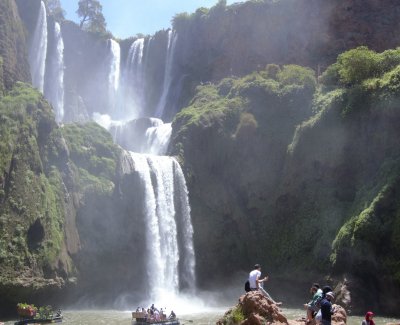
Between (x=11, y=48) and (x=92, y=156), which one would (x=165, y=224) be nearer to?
(x=92, y=156)

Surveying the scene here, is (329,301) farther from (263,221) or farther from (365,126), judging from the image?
(263,221)

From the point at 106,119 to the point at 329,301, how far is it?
66987mm

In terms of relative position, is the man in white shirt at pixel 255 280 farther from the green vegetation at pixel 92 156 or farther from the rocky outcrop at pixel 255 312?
the green vegetation at pixel 92 156

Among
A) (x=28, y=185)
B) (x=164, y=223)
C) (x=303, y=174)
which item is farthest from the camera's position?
(x=164, y=223)

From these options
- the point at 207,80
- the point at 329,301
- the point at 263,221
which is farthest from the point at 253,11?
the point at 329,301

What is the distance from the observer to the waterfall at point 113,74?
8156 cm

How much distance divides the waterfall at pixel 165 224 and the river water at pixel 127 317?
20.9 ft

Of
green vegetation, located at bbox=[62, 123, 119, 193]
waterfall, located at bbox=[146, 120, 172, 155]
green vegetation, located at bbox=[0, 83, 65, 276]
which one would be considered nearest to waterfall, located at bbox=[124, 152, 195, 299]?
green vegetation, located at bbox=[62, 123, 119, 193]

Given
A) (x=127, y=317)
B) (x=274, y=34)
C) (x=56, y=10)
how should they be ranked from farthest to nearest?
1. (x=56, y=10)
2. (x=274, y=34)
3. (x=127, y=317)

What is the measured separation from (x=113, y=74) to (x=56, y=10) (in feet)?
62.2

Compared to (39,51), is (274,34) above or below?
below

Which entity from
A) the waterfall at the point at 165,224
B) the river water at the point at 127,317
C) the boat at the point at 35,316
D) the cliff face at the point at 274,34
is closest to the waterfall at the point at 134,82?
the cliff face at the point at 274,34

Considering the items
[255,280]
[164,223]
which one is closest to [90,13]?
[164,223]

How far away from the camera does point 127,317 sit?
117 feet
